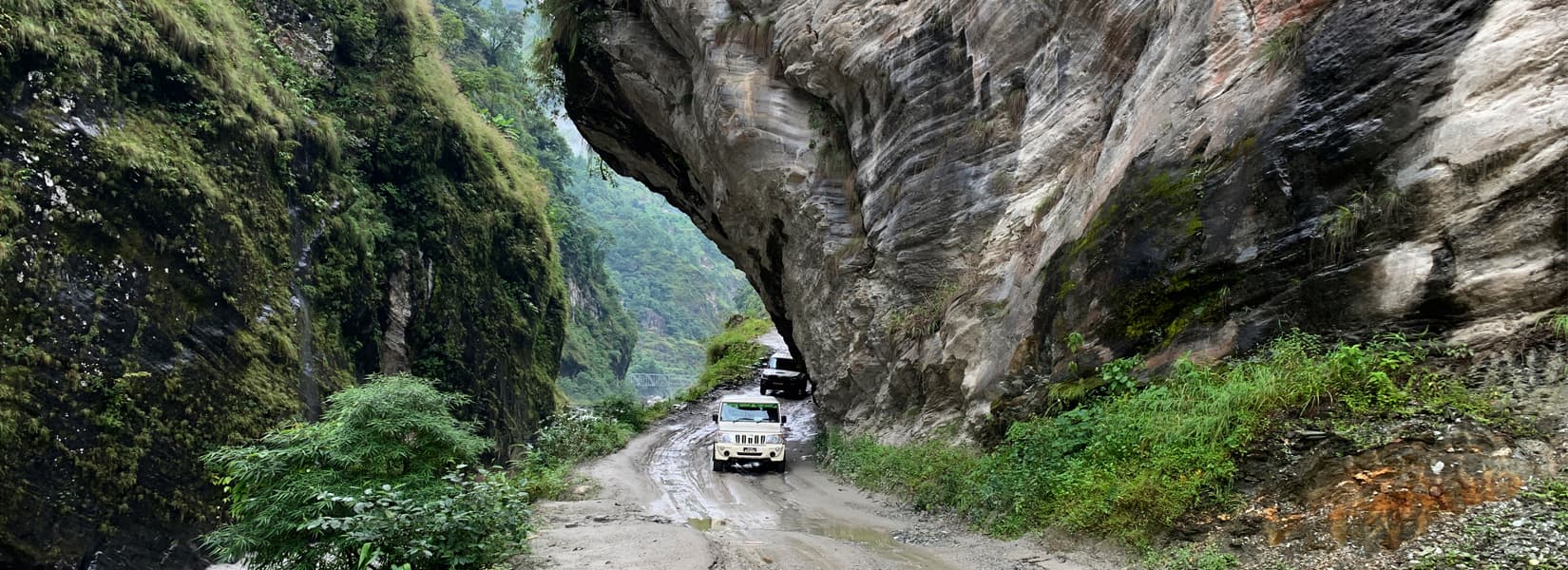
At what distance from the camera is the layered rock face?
602cm

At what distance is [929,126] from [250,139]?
47.7ft

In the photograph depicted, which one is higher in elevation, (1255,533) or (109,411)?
(109,411)

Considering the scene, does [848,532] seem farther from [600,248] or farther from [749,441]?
[600,248]

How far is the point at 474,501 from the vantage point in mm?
6238

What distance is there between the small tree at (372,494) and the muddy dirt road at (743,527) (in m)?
1.03

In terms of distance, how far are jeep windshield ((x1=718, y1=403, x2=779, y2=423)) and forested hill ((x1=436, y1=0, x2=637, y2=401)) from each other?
2866 cm

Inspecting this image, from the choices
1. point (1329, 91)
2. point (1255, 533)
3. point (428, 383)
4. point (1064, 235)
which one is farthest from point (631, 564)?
point (1329, 91)

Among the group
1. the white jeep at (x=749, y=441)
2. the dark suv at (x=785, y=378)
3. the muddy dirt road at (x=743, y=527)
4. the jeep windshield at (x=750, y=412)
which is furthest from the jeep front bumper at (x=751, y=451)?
the dark suv at (x=785, y=378)

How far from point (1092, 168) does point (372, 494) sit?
377 inches

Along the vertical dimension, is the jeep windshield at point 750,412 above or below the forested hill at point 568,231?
below

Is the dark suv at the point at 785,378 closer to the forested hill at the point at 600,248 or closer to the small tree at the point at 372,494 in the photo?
the forested hill at the point at 600,248

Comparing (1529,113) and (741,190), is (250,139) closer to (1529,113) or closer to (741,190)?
(741,190)

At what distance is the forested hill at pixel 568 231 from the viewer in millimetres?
47875

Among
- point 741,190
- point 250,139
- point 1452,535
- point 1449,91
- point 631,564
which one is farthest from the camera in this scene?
point 741,190
